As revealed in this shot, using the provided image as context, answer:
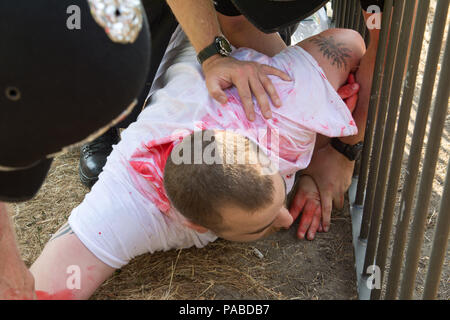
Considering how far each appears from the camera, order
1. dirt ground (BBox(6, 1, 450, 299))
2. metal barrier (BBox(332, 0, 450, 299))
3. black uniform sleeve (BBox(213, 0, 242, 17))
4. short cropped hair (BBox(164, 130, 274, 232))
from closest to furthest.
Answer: metal barrier (BBox(332, 0, 450, 299)) < short cropped hair (BBox(164, 130, 274, 232)) < dirt ground (BBox(6, 1, 450, 299)) < black uniform sleeve (BBox(213, 0, 242, 17))

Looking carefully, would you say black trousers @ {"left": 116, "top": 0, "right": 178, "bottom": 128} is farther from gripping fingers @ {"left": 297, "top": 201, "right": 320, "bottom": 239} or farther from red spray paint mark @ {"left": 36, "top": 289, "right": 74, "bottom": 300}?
red spray paint mark @ {"left": 36, "top": 289, "right": 74, "bottom": 300}

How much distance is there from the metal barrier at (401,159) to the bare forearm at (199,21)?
60 centimetres

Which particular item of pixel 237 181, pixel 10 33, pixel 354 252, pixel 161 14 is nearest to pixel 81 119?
pixel 10 33

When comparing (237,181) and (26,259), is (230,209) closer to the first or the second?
(237,181)

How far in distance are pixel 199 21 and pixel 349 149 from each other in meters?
0.77

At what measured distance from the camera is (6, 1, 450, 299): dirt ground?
1.92 meters

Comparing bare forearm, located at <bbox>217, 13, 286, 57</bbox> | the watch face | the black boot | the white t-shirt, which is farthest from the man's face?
the black boot

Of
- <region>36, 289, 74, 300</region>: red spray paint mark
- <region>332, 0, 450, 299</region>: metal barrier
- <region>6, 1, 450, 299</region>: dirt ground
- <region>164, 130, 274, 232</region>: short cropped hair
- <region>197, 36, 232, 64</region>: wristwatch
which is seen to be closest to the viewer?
<region>332, 0, 450, 299</region>: metal barrier

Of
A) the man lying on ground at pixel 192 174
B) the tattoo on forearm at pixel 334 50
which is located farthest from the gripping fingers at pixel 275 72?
the tattoo on forearm at pixel 334 50

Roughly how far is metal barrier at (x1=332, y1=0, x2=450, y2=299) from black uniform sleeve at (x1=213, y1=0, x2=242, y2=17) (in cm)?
65

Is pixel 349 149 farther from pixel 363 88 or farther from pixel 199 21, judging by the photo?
pixel 199 21
